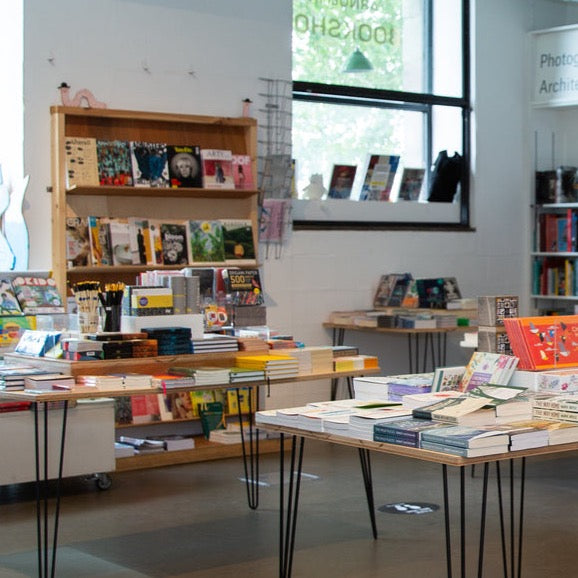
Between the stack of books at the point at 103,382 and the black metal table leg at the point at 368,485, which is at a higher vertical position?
the stack of books at the point at 103,382

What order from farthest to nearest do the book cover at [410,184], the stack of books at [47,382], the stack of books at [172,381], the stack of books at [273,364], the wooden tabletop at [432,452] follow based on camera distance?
the book cover at [410,184]
the stack of books at [273,364]
the stack of books at [172,381]
the stack of books at [47,382]
the wooden tabletop at [432,452]

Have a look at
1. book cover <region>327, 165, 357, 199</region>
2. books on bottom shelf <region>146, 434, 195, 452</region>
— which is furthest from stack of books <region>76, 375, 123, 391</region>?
book cover <region>327, 165, 357, 199</region>

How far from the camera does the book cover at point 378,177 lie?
29.7 ft

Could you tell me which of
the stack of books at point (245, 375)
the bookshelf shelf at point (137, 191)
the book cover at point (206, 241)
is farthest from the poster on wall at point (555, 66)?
the stack of books at point (245, 375)

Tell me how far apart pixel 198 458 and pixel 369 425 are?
366cm

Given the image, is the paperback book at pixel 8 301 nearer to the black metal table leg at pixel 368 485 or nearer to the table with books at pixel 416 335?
the black metal table leg at pixel 368 485

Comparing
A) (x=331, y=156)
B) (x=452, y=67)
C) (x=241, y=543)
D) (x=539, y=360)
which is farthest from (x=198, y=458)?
(x=452, y=67)

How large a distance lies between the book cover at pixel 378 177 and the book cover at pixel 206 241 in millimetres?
1639

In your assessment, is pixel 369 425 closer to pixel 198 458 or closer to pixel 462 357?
pixel 198 458

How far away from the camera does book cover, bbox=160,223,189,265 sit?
754 centimetres

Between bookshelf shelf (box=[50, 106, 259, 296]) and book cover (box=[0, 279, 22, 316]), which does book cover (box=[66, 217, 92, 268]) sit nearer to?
bookshelf shelf (box=[50, 106, 259, 296])

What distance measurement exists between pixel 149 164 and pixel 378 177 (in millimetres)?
2267

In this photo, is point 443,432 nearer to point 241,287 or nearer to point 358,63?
point 241,287

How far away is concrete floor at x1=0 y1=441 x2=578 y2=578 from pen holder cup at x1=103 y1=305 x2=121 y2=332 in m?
0.98
